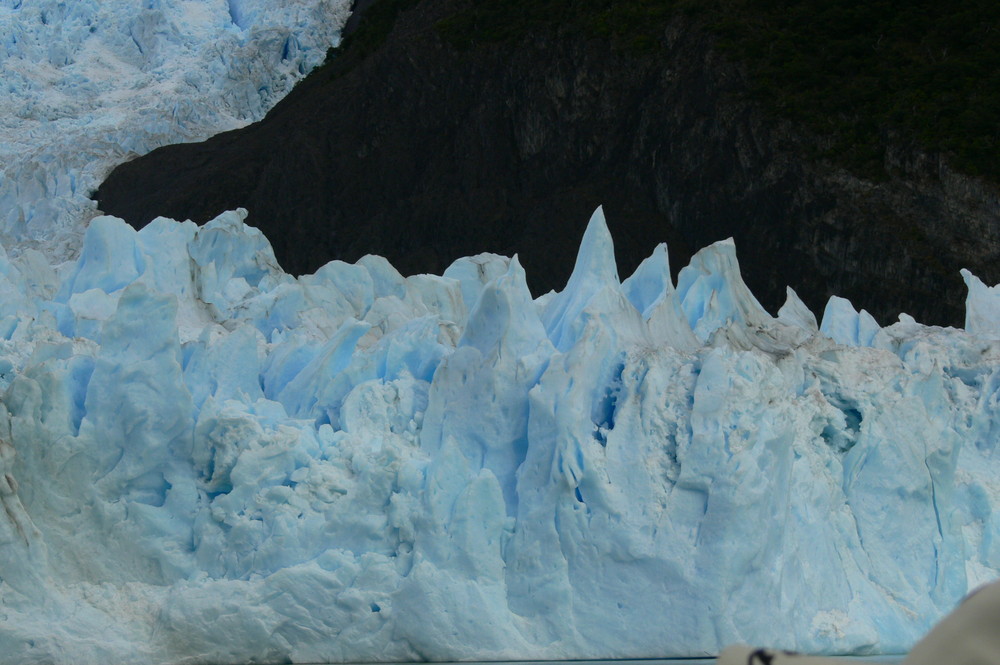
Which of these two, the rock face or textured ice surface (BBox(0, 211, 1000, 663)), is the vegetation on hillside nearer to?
the rock face

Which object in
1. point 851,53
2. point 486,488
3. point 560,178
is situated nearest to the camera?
point 486,488

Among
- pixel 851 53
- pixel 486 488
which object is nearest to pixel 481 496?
pixel 486 488

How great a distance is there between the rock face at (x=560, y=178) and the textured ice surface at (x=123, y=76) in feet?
4.55

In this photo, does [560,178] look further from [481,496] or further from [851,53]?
[481,496]

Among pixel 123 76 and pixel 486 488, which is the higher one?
pixel 123 76

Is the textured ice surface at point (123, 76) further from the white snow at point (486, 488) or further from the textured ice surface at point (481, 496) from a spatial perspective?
the textured ice surface at point (481, 496)

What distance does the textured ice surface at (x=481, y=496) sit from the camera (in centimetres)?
936

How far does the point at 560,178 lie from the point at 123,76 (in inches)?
559

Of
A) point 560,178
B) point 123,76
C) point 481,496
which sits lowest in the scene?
point 481,496

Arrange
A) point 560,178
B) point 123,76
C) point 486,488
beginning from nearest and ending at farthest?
1. point 486,488
2. point 560,178
3. point 123,76

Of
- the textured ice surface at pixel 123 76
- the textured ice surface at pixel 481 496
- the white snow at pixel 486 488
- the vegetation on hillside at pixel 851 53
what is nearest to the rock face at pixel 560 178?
the vegetation on hillside at pixel 851 53

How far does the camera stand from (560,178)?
29.0 metres

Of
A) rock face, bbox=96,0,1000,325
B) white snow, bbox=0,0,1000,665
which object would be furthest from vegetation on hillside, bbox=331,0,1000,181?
white snow, bbox=0,0,1000,665

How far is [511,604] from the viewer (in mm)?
9523
